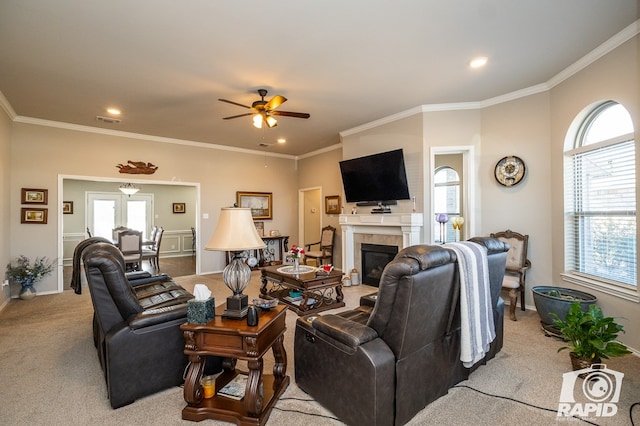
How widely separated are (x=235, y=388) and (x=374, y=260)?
3.62 metres

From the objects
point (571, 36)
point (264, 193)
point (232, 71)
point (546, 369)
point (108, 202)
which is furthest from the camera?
point (108, 202)

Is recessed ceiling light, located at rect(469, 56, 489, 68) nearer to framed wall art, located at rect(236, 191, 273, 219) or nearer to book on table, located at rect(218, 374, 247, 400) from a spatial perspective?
book on table, located at rect(218, 374, 247, 400)

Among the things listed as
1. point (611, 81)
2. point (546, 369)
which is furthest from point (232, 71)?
point (546, 369)

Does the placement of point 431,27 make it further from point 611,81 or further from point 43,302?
point 43,302

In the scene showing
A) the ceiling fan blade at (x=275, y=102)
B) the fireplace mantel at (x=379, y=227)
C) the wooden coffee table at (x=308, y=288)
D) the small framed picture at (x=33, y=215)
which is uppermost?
the ceiling fan blade at (x=275, y=102)

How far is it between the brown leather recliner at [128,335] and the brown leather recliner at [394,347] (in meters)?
0.97

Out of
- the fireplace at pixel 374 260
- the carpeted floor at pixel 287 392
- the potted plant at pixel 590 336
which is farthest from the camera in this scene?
the fireplace at pixel 374 260


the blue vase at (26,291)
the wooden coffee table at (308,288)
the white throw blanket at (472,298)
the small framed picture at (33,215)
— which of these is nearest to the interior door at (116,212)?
the small framed picture at (33,215)

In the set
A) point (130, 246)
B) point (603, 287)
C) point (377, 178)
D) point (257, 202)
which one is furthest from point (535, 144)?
point (130, 246)

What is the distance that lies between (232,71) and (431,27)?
205cm

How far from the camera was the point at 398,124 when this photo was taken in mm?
4855

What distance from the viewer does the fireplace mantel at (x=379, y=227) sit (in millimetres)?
4570

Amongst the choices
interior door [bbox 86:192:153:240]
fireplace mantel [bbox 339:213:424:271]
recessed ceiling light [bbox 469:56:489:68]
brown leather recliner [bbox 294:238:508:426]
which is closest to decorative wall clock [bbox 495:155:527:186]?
fireplace mantel [bbox 339:213:424:271]

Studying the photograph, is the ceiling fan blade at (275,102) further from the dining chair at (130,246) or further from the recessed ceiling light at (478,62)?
the dining chair at (130,246)
